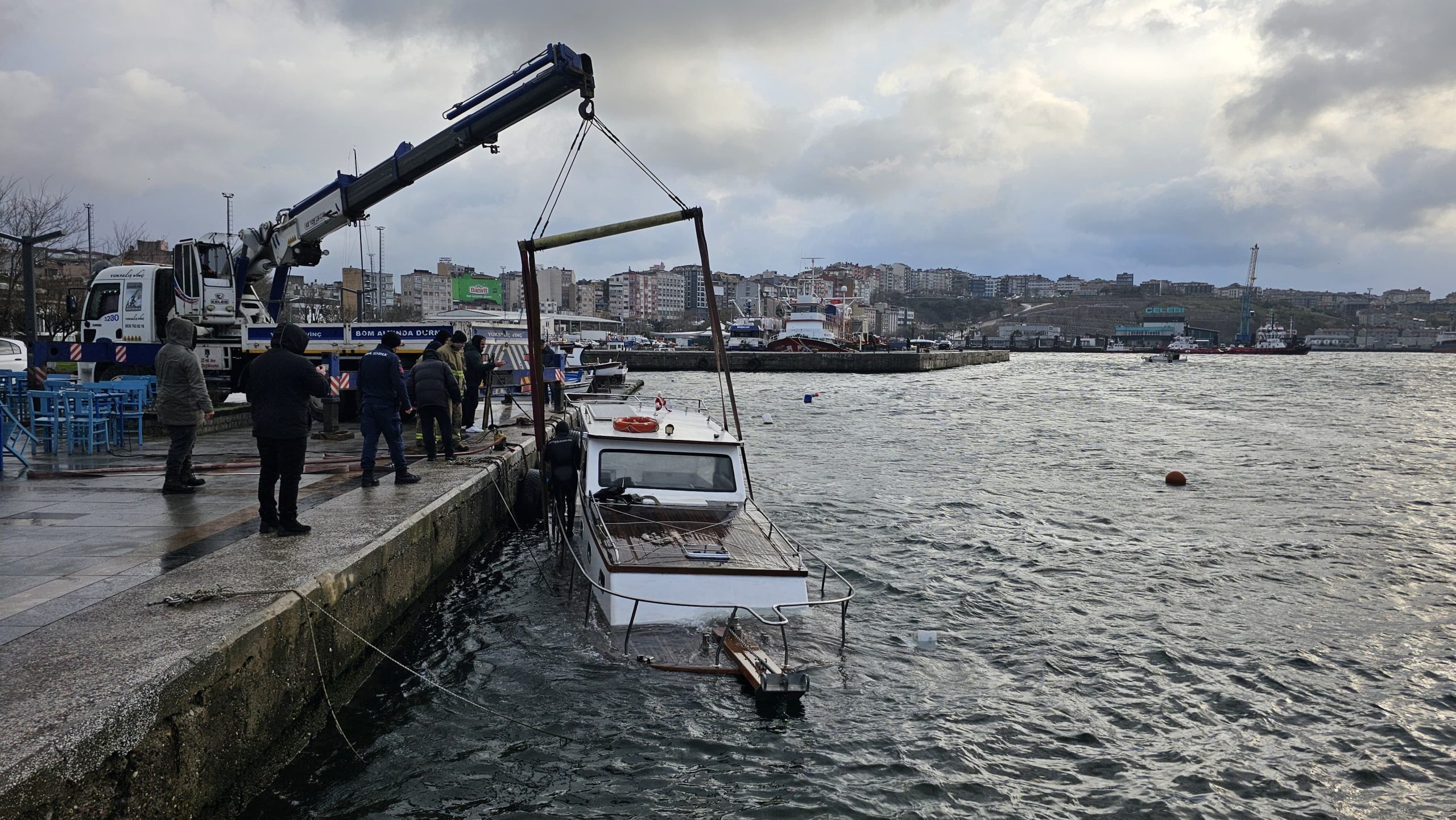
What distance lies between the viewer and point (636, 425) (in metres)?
10.2

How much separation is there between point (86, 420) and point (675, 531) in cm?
963

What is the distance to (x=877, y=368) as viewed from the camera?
68875 mm

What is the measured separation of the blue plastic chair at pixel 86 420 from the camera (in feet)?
42.1

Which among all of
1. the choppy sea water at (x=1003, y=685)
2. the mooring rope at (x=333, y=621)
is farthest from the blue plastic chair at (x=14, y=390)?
the mooring rope at (x=333, y=621)

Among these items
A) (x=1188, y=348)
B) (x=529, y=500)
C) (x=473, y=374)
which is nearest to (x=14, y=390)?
(x=473, y=374)

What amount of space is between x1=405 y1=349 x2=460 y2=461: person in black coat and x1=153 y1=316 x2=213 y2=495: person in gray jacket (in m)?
2.85

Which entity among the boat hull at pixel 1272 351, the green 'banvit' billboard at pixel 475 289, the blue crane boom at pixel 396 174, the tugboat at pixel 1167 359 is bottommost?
the tugboat at pixel 1167 359

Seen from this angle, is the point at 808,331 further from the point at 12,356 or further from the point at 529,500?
the point at 529,500

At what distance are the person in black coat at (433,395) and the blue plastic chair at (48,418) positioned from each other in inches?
190

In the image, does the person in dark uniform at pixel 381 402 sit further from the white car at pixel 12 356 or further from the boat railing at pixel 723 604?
the white car at pixel 12 356

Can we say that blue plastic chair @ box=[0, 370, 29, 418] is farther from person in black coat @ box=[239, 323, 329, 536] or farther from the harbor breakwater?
the harbor breakwater

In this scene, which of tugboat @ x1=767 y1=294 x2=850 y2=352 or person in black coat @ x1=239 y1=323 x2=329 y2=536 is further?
tugboat @ x1=767 y1=294 x2=850 y2=352

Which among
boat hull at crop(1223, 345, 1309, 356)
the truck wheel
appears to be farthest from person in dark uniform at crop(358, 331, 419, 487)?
boat hull at crop(1223, 345, 1309, 356)

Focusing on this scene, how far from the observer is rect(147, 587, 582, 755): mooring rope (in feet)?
18.8
